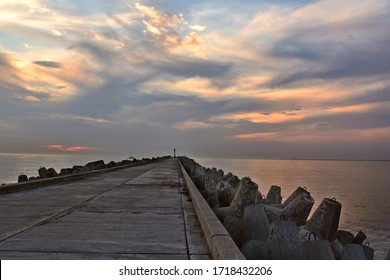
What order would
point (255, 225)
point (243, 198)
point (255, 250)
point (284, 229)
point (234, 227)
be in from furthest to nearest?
point (243, 198)
point (234, 227)
point (255, 225)
point (255, 250)
point (284, 229)

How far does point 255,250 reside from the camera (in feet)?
16.6

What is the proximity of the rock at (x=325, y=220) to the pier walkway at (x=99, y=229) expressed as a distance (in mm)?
2164

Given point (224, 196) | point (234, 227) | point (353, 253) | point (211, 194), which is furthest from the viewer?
point (211, 194)

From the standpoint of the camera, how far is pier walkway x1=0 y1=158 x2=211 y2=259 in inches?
160

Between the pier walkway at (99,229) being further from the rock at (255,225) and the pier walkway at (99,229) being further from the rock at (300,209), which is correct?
the rock at (300,209)

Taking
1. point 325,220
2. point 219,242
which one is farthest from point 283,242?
point 325,220

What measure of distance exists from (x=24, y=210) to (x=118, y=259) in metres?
3.63

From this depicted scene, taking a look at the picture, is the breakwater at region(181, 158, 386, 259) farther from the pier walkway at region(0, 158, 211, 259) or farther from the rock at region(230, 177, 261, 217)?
the pier walkway at region(0, 158, 211, 259)

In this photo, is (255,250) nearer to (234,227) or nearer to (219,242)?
(219,242)

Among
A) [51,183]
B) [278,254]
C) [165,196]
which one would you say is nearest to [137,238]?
[278,254]

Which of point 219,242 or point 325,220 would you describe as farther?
point 325,220

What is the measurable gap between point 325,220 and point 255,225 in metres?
1.42

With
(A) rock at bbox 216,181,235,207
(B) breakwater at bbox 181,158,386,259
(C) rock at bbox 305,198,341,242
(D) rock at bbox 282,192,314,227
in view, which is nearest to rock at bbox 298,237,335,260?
(B) breakwater at bbox 181,158,386,259
